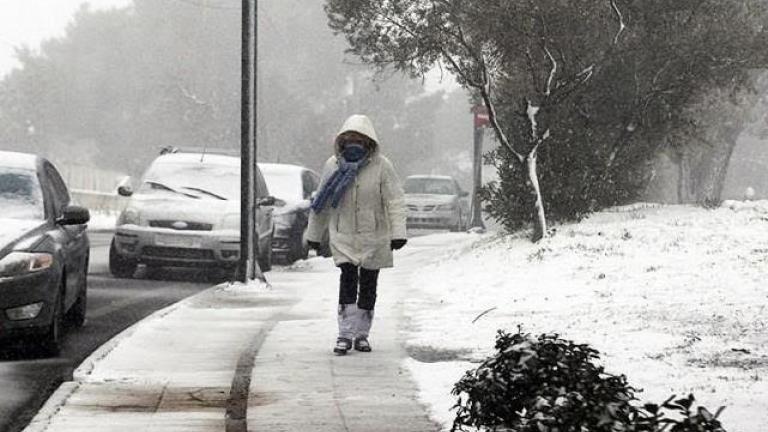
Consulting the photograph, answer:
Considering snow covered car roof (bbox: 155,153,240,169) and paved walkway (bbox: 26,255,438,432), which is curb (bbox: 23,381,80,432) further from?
snow covered car roof (bbox: 155,153,240,169)

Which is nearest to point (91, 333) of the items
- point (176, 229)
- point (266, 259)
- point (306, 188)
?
point (176, 229)

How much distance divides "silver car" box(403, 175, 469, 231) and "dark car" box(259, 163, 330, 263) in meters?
12.8

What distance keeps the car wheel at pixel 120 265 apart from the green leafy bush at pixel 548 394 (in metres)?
12.3

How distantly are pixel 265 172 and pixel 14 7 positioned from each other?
10247 centimetres

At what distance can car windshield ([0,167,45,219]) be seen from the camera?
422 inches

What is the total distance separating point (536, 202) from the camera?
17984 millimetres

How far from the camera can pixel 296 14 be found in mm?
72812

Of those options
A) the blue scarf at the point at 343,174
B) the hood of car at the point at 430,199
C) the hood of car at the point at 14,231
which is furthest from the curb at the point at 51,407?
the hood of car at the point at 430,199

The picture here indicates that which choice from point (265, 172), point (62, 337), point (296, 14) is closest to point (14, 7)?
point (296, 14)

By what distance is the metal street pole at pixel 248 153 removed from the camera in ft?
51.2

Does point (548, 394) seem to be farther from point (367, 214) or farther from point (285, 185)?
point (285, 185)

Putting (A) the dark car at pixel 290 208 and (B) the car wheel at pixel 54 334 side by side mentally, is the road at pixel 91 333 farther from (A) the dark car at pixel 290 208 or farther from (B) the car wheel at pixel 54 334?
(A) the dark car at pixel 290 208

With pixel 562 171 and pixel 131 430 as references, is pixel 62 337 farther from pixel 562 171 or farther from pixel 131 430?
Result: pixel 562 171

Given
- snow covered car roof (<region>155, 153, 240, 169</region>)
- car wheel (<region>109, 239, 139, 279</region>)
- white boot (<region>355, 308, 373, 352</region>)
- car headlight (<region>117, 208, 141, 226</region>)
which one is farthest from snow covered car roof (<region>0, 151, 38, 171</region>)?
snow covered car roof (<region>155, 153, 240, 169</region>)
